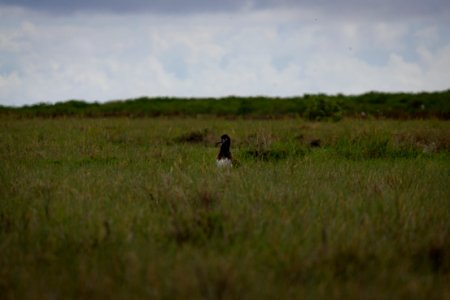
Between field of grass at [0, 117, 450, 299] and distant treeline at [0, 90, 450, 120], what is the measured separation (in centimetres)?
1954

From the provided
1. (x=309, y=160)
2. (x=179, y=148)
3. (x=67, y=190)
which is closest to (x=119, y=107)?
(x=179, y=148)

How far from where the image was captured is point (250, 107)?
32.4 metres

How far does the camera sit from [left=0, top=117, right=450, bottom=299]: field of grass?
363 cm

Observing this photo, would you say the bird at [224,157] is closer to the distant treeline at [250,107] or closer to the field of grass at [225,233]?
the field of grass at [225,233]

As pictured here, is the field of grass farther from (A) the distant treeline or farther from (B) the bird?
(A) the distant treeline

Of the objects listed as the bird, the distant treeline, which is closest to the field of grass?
the bird

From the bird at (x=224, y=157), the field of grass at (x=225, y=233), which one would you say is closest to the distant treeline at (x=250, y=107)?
the bird at (x=224, y=157)

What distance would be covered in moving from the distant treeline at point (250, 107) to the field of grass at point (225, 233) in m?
19.5

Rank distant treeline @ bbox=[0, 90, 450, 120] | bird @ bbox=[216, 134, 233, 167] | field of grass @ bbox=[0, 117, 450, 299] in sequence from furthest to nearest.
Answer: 1. distant treeline @ bbox=[0, 90, 450, 120]
2. bird @ bbox=[216, 134, 233, 167]
3. field of grass @ bbox=[0, 117, 450, 299]

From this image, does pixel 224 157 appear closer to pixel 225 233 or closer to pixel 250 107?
pixel 225 233

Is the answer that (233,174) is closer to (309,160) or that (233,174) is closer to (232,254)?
(309,160)

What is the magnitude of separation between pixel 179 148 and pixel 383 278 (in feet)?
28.7

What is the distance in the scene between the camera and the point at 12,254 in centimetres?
431

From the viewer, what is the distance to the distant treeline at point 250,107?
92.2ft
